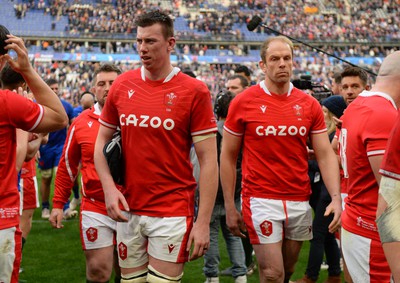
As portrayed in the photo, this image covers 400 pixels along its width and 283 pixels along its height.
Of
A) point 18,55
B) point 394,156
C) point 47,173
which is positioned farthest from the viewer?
point 47,173

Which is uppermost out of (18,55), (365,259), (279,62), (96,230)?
(18,55)

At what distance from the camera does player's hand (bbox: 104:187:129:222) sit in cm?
382

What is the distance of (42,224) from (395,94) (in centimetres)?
824

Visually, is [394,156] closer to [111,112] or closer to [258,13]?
[111,112]

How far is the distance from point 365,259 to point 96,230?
2340mm

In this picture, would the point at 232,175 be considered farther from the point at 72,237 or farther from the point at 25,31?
the point at 25,31

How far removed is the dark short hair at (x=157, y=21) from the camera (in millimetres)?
3945

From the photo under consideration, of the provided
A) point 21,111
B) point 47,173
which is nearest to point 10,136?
point 21,111

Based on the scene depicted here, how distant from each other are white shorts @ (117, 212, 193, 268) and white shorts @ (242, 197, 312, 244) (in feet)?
3.89

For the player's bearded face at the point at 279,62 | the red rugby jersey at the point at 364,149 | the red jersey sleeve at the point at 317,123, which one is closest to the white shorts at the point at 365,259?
the red rugby jersey at the point at 364,149

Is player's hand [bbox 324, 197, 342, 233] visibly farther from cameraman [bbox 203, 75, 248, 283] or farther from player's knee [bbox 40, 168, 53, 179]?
player's knee [bbox 40, 168, 53, 179]

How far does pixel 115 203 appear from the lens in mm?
3832

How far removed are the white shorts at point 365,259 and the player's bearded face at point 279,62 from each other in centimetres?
177

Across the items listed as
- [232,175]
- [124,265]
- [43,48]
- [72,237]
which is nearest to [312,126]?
[232,175]
